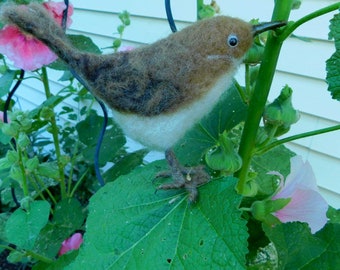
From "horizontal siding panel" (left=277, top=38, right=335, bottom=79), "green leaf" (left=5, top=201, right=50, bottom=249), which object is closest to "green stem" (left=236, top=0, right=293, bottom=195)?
"green leaf" (left=5, top=201, right=50, bottom=249)

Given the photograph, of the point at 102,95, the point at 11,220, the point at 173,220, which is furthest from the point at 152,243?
the point at 11,220

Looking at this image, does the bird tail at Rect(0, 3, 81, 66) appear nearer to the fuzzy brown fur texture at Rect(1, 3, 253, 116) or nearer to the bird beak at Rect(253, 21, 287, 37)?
the fuzzy brown fur texture at Rect(1, 3, 253, 116)

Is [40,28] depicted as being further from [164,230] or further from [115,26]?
[115,26]

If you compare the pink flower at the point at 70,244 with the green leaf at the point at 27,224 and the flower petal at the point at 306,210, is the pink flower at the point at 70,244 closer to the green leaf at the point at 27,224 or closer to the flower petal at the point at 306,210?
the green leaf at the point at 27,224

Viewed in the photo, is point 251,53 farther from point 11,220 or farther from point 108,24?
point 108,24

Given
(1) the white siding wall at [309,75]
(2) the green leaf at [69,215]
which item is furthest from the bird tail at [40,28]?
(1) the white siding wall at [309,75]
